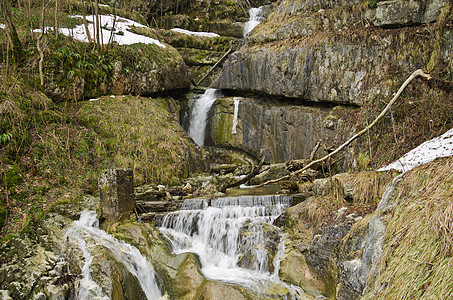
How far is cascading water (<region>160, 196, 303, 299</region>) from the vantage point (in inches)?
216

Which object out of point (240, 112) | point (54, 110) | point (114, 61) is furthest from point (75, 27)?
point (240, 112)

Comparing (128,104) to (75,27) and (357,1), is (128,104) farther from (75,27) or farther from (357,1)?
(357,1)

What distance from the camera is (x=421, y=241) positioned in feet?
8.91

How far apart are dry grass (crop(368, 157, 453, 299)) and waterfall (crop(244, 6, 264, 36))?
17.1m

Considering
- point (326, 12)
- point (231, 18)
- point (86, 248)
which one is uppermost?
point (231, 18)

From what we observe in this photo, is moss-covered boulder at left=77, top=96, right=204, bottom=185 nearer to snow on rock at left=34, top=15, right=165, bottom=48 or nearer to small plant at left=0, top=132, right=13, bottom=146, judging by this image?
small plant at left=0, top=132, right=13, bottom=146

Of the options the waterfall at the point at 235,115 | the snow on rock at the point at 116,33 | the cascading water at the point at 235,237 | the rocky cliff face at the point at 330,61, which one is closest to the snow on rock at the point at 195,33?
the snow on rock at the point at 116,33

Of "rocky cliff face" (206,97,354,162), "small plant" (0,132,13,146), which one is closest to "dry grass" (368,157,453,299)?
"rocky cliff face" (206,97,354,162)

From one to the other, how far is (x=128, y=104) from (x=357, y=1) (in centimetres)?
915

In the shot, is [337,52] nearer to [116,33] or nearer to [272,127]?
[272,127]

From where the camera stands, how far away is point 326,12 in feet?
35.8

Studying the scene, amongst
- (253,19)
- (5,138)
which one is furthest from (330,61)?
(253,19)

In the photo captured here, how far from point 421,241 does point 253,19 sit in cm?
1880

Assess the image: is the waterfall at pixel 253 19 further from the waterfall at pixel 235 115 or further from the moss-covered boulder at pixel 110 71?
the waterfall at pixel 235 115
